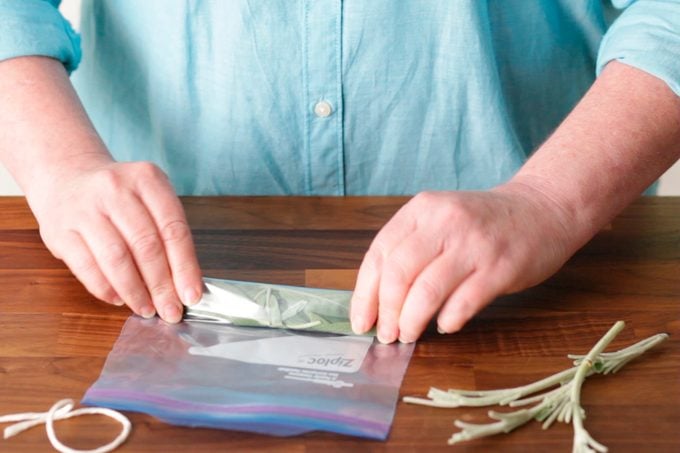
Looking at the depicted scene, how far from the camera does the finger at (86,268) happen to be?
97 cm

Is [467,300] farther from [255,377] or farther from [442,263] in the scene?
[255,377]

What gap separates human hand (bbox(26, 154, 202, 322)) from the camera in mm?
958

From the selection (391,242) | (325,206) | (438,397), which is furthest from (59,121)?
(438,397)

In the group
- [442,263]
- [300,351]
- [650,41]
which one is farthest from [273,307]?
[650,41]

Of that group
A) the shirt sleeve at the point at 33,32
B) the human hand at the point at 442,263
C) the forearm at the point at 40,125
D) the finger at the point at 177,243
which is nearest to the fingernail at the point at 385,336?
the human hand at the point at 442,263

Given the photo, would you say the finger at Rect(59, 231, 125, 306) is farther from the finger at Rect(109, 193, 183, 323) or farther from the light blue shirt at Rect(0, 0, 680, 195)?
the light blue shirt at Rect(0, 0, 680, 195)

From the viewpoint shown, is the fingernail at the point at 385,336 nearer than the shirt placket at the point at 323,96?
Yes

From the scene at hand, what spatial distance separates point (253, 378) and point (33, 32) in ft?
1.69

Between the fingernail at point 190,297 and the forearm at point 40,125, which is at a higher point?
the forearm at point 40,125

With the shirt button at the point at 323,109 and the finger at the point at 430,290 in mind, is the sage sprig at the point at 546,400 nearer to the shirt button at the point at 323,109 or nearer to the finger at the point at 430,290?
the finger at the point at 430,290

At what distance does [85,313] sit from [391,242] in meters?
0.29

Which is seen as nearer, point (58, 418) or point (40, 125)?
point (58, 418)

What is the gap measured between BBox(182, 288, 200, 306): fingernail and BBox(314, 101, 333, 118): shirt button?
375 mm

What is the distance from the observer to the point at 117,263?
95 centimetres
